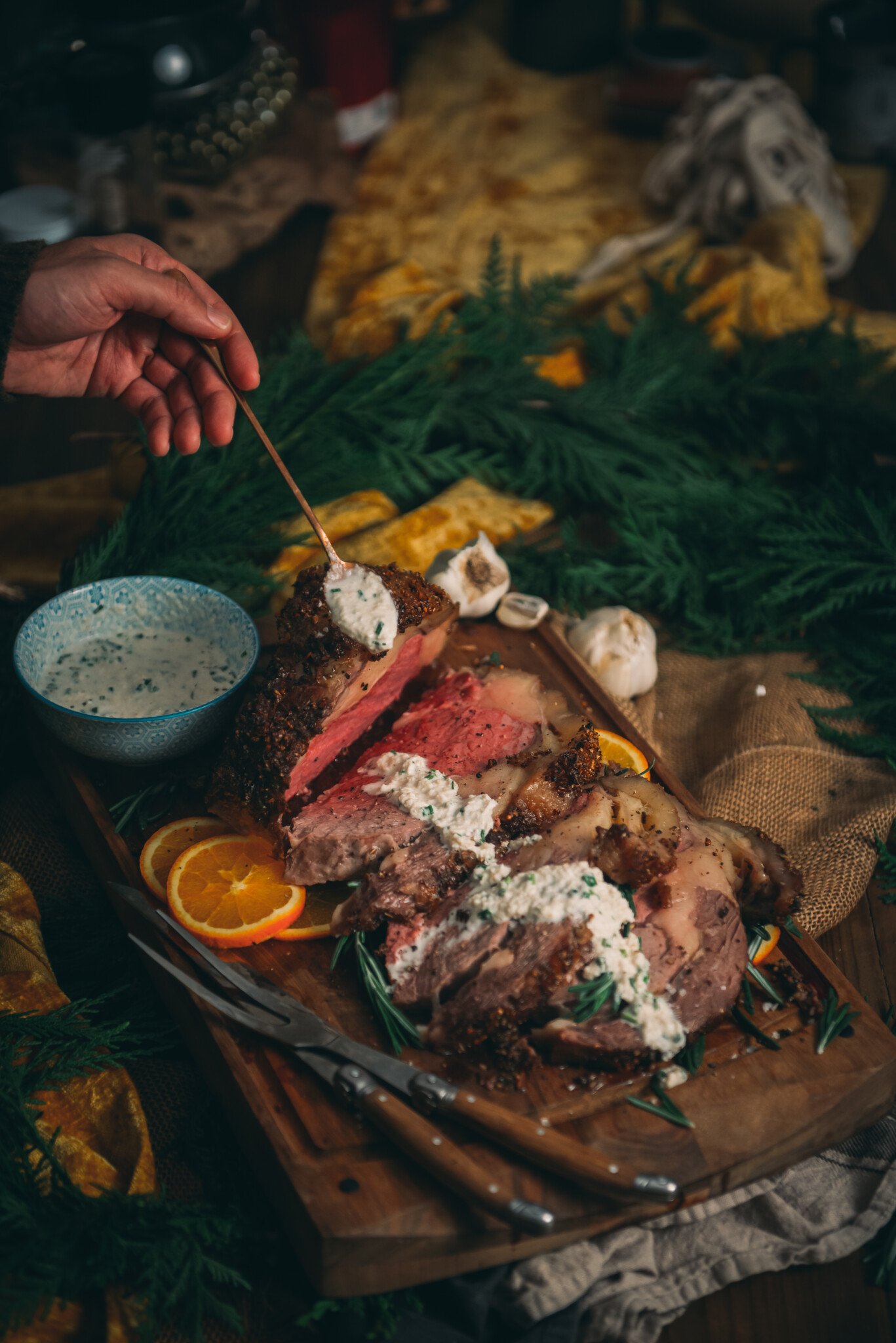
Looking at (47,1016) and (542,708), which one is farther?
(542,708)

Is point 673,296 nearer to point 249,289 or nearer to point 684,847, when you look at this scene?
point 249,289

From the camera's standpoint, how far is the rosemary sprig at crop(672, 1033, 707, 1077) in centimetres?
242

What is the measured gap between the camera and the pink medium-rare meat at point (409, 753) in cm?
268

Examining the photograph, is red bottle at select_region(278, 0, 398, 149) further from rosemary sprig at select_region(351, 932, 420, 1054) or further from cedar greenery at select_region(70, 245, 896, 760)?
rosemary sprig at select_region(351, 932, 420, 1054)

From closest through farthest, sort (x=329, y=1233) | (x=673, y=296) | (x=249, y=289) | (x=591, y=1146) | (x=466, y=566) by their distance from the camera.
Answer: (x=329, y=1233) → (x=591, y=1146) → (x=466, y=566) → (x=673, y=296) → (x=249, y=289)

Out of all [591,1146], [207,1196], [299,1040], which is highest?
[299,1040]

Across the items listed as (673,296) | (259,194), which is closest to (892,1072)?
(673,296)

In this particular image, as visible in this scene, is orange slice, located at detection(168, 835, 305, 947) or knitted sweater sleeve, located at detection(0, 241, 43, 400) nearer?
orange slice, located at detection(168, 835, 305, 947)

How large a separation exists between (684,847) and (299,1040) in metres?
0.95

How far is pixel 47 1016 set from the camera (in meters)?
2.66

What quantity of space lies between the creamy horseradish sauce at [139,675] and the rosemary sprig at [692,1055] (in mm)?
1412

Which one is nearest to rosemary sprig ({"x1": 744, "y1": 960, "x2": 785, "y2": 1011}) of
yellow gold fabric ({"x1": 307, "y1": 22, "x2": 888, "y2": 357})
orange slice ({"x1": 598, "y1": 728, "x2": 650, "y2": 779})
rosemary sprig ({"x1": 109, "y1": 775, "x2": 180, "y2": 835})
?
orange slice ({"x1": 598, "y1": 728, "x2": 650, "y2": 779})

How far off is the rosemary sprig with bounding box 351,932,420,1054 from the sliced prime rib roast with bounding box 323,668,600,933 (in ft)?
0.27

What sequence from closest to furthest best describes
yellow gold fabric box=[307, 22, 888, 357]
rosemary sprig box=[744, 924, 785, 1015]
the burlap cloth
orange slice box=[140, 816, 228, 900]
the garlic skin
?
rosemary sprig box=[744, 924, 785, 1015]
orange slice box=[140, 816, 228, 900]
the burlap cloth
the garlic skin
yellow gold fabric box=[307, 22, 888, 357]
